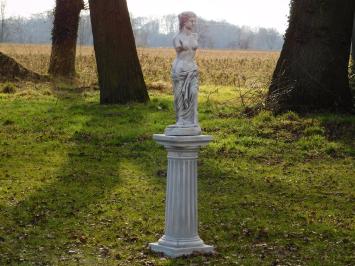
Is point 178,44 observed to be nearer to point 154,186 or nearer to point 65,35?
point 154,186

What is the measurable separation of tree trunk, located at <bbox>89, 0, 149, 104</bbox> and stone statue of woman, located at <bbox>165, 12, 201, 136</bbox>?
41.5 feet

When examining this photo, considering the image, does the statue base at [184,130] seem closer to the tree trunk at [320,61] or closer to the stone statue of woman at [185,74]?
the stone statue of woman at [185,74]

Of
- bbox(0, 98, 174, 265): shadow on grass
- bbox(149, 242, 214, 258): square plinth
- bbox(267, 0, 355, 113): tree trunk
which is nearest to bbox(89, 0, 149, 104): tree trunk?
bbox(0, 98, 174, 265): shadow on grass

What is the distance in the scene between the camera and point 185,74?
837 cm

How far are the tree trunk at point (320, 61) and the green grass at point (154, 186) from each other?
711mm

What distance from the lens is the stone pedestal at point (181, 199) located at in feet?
27.7

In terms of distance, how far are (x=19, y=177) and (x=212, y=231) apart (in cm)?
443

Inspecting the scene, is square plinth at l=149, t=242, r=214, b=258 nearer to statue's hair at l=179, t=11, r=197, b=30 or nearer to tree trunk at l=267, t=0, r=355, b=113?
statue's hair at l=179, t=11, r=197, b=30

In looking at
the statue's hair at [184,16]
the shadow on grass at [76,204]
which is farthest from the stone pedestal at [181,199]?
the statue's hair at [184,16]

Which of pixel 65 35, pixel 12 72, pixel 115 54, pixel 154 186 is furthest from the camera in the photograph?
pixel 65 35

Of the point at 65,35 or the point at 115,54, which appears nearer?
the point at 115,54

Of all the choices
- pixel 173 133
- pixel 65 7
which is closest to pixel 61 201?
pixel 173 133

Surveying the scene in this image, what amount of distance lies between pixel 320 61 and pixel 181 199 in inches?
422

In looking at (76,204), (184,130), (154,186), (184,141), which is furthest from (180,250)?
(154,186)
